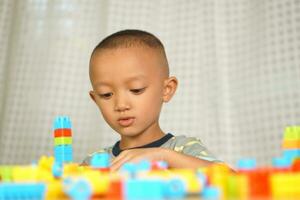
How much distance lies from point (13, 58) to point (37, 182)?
1.33 m

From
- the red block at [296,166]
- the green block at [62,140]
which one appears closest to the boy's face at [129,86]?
the green block at [62,140]

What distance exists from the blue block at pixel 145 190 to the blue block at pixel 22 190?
0.11 metres

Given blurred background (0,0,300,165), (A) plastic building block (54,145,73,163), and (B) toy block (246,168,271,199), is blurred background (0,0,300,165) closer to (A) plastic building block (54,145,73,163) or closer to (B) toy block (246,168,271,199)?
(A) plastic building block (54,145,73,163)

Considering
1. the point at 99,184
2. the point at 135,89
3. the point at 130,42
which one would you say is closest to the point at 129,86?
the point at 135,89

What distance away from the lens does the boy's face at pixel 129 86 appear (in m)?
1.17

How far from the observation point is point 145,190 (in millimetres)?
508

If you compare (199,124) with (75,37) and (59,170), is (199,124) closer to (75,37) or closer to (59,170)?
(75,37)

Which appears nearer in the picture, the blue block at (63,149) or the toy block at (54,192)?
the toy block at (54,192)

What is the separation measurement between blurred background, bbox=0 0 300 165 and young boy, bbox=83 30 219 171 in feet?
1.68

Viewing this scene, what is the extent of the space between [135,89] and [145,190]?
68cm

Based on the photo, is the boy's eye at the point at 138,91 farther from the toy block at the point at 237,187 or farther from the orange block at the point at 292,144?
the toy block at the point at 237,187

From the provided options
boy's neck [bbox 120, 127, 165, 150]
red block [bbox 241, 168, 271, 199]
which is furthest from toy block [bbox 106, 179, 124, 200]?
boy's neck [bbox 120, 127, 165, 150]

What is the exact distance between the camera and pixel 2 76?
6.04 feet

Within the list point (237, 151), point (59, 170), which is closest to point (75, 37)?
point (237, 151)
